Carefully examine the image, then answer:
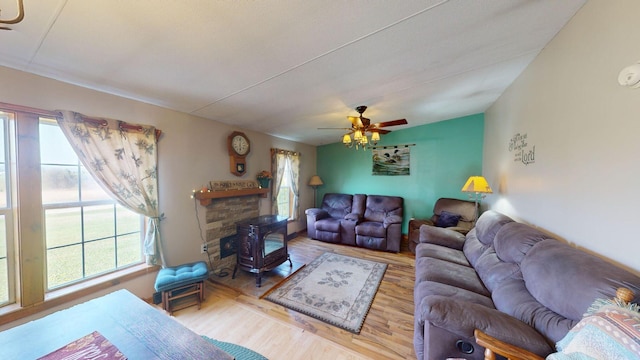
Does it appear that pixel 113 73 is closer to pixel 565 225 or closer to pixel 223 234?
pixel 223 234

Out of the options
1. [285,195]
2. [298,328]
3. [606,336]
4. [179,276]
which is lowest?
[298,328]

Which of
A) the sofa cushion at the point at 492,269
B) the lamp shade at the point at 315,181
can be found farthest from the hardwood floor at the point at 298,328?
the lamp shade at the point at 315,181

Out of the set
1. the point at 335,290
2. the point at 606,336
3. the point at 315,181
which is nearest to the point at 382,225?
the point at 335,290

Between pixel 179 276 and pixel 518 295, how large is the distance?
299 cm

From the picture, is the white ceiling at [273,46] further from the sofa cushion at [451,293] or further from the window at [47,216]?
the sofa cushion at [451,293]

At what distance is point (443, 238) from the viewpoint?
2.86 m

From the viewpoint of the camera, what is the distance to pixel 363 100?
105 inches

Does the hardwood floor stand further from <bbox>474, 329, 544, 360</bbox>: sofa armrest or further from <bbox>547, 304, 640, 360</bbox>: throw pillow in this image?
<bbox>547, 304, 640, 360</bbox>: throw pillow

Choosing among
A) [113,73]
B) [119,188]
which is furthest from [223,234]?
[113,73]

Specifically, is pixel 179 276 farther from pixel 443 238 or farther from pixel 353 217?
pixel 443 238

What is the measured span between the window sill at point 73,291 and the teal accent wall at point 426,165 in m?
3.98

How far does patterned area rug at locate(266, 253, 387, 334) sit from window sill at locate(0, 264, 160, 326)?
1464 millimetres

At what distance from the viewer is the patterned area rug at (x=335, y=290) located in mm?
2145

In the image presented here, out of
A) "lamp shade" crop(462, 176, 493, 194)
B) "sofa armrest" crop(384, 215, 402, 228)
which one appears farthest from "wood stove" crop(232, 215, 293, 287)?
"lamp shade" crop(462, 176, 493, 194)
